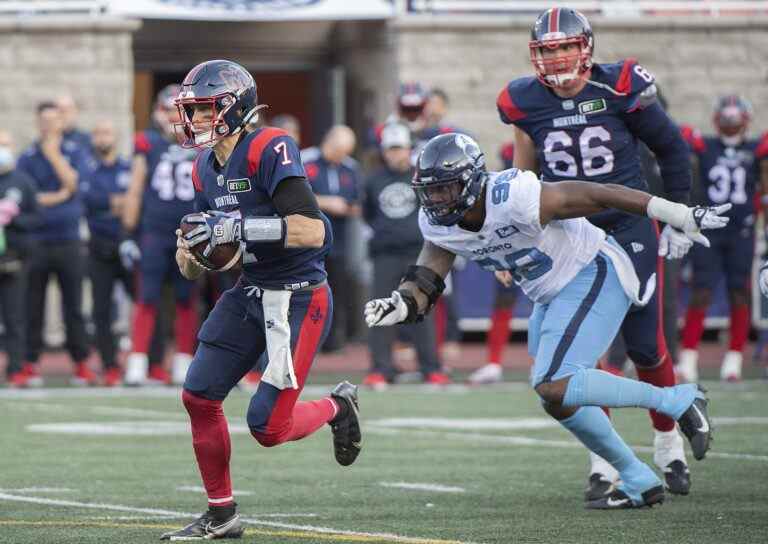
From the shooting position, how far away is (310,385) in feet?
43.2

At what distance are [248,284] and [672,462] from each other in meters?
2.19

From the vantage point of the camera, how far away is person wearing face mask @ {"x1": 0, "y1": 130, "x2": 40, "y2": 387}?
1291 centimetres

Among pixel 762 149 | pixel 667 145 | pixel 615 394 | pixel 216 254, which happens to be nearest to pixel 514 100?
pixel 667 145

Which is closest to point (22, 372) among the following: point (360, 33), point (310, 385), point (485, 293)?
point (310, 385)

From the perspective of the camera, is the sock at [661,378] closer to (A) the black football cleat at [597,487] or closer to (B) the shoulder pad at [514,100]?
(A) the black football cleat at [597,487]

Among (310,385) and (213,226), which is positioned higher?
(213,226)

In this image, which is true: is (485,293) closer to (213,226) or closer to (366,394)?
(366,394)

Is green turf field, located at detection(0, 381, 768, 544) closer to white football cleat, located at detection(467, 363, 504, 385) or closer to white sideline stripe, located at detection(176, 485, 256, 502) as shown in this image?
white sideline stripe, located at detection(176, 485, 256, 502)

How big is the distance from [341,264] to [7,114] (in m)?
3.78

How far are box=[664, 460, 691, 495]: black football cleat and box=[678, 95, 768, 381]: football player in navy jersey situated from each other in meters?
5.79

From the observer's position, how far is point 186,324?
13.1 meters

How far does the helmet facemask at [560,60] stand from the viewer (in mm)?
7453

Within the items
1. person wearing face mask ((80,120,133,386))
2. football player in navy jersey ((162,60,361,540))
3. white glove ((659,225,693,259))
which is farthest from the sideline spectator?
football player in navy jersey ((162,60,361,540))

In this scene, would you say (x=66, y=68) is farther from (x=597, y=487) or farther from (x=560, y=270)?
Result: (x=560, y=270)
